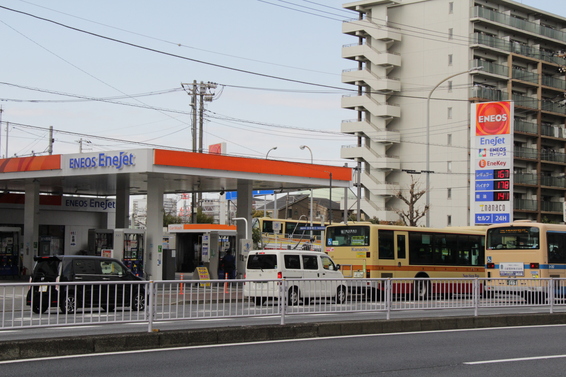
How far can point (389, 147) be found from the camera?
248ft

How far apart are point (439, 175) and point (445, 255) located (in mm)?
42580

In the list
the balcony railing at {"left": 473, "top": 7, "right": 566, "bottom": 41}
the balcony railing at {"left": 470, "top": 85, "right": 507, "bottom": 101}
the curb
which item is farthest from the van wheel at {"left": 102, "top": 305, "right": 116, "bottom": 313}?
the balcony railing at {"left": 473, "top": 7, "right": 566, "bottom": 41}

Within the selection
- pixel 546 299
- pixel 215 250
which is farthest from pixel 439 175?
pixel 546 299

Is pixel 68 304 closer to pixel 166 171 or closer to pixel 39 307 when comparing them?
pixel 39 307

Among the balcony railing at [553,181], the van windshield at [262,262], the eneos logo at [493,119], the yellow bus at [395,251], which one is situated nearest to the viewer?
the van windshield at [262,262]

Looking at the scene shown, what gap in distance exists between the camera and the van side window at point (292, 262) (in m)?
23.8

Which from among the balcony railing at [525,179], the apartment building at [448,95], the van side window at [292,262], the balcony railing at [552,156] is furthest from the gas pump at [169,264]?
the balcony railing at [552,156]

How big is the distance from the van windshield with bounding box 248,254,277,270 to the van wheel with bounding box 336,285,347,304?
780cm

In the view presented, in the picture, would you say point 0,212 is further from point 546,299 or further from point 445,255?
point 546,299

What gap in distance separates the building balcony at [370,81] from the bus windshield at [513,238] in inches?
1809

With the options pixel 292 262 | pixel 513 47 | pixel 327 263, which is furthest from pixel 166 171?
pixel 513 47

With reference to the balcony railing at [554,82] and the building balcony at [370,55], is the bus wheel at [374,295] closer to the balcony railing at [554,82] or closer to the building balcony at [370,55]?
the building balcony at [370,55]

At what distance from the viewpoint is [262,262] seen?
23891 millimetres

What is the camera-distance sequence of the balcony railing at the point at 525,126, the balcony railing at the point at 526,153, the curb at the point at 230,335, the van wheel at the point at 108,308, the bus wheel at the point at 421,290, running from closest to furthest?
the curb at the point at 230,335 < the van wheel at the point at 108,308 < the bus wheel at the point at 421,290 < the balcony railing at the point at 525,126 < the balcony railing at the point at 526,153
